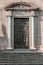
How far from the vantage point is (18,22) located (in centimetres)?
1998

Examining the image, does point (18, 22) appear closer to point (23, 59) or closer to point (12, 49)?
point (12, 49)

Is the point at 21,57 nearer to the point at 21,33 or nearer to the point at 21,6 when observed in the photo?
the point at 21,33

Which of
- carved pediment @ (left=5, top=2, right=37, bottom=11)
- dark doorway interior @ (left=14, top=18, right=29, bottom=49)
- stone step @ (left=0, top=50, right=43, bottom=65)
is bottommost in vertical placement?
stone step @ (left=0, top=50, right=43, bottom=65)

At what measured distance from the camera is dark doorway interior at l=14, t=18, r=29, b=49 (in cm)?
1991

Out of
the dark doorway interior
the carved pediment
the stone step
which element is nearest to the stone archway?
the carved pediment

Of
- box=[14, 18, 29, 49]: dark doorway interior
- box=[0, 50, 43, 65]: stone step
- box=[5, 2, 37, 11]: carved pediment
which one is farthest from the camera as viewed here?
box=[14, 18, 29, 49]: dark doorway interior

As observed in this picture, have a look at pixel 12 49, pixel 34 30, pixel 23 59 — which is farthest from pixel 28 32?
pixel 23 59

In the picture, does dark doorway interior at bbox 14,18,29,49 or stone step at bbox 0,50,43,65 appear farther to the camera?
dark doorway interior at bbox 14,18,29,49

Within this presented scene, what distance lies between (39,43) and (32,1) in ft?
10.2

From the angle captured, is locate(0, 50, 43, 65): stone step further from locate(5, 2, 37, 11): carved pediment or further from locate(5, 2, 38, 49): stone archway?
locate(5, 2, 37, 11): carved pediment

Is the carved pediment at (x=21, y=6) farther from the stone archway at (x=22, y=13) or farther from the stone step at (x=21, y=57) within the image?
the stone step at (x=21, y=57)

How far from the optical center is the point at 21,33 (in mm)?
20000

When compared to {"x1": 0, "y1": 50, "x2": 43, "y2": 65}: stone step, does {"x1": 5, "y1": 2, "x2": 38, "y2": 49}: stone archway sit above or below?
above

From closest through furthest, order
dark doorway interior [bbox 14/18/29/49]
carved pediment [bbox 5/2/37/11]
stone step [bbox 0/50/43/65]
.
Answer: stone step [bbox 0/50/43/65] < carved pediment [bbox 5/2/37/11] < dark doorway interior [bbox 14/18/29/49]
